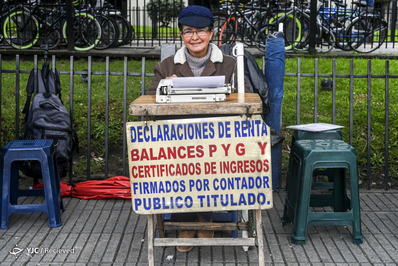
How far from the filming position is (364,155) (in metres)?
5.54

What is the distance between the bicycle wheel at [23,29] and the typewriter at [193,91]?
7.17 m

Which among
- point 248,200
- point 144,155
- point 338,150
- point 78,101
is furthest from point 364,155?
point 78,101

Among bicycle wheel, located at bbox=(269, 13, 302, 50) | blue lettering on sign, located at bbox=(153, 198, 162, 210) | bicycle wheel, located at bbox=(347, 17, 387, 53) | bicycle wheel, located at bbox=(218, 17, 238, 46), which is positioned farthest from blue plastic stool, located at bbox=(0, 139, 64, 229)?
bicycle wheel, located at bbox=(347, 17, 387, 53)

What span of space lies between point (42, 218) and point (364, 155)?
3632 mm

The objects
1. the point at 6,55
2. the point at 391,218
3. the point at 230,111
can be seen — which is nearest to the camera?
the point at 230,111

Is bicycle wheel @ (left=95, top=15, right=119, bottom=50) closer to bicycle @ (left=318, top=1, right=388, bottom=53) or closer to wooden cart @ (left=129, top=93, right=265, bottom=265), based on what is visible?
bicycle @ (left=318, top=1, right=388, bottom=53)

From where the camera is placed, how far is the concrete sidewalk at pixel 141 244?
3.57m

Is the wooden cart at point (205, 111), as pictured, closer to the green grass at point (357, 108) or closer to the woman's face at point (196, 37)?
the woman's face at point (196, 37)

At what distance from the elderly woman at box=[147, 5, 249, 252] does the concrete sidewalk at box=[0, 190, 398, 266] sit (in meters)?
0.25

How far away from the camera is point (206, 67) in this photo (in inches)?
151

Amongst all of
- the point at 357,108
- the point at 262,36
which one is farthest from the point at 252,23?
the point at 357,108

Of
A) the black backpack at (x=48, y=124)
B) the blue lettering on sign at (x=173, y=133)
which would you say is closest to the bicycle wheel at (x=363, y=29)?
the black backpack at (x=48, y=124)

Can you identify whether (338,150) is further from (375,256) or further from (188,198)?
(188,198)

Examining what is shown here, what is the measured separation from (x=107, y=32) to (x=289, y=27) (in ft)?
12.4
